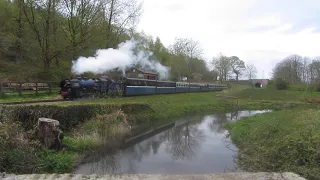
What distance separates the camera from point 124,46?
3403cm

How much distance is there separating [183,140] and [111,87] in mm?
9400

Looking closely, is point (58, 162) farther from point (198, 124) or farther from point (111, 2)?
point (111, 2)

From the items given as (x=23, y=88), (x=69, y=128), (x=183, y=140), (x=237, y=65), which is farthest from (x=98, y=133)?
(x=237, y=65)

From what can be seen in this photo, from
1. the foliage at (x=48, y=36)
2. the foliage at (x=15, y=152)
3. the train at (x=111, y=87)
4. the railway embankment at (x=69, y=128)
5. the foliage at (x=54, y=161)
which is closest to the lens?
the foliage at (x=15, y=152)

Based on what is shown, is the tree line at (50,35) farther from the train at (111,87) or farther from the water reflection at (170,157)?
the water reflection at (170,157)

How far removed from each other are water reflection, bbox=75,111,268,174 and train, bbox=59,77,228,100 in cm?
712

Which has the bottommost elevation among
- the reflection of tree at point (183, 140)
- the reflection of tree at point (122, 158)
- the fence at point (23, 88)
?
the reflection of tree at point (183, 140)

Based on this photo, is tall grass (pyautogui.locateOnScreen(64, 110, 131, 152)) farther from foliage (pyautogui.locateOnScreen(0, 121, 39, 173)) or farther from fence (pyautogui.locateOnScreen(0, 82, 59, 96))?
fence (pyautogui.locateOnScreen(0, 82, 59, 96))

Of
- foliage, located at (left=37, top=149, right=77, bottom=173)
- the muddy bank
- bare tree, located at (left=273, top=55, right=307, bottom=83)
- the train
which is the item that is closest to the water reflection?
foliage, located at (left=37, top=149, right=77, bottom=173)

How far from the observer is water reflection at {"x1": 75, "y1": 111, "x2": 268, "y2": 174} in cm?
945

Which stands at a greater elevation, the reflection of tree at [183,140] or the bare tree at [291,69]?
the bare tree at [291,69]

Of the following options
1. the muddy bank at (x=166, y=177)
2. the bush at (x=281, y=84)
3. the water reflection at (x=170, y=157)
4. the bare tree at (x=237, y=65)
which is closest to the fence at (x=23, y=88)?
the water reflection at (x=170, y=157)

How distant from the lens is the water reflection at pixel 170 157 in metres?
9.45

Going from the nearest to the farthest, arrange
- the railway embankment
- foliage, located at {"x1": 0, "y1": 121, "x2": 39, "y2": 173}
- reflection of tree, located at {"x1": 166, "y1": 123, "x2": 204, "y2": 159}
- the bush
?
1. foliage, located at {"x1": 0, "y1": 121, "x2": 39, "y2": 173}
2. the railway embankment
3. reflection of tree, located at {"x1": 166, "y1": 123, "x2": 204, "y2": 159}
4. the bush
